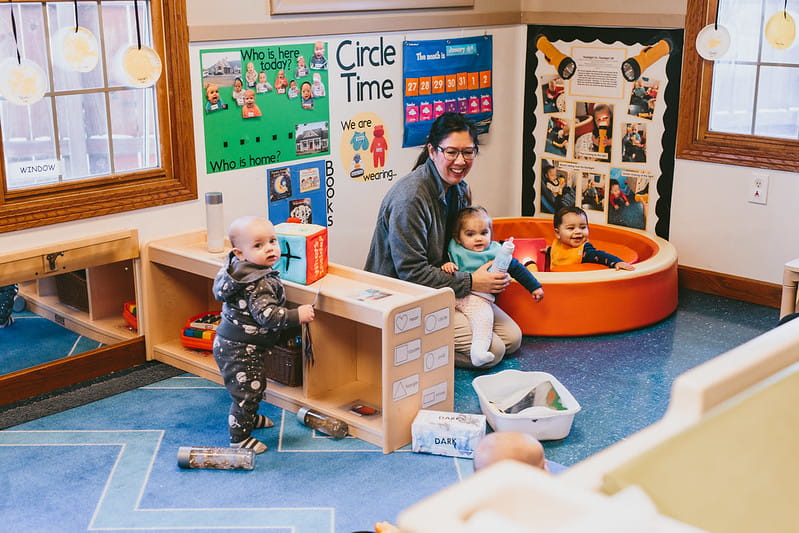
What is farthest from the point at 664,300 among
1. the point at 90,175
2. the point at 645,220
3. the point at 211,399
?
the point at 90,175

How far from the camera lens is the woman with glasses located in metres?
4.11

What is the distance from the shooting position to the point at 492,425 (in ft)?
12.0

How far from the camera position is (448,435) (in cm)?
347

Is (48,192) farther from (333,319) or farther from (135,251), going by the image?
(333,319)

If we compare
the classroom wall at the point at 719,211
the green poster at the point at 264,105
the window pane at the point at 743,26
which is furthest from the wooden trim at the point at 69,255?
the window pane at the point at 743,26

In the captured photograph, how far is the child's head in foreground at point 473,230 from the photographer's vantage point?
173 inches

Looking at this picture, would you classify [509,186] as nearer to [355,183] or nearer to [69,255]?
[355,183]

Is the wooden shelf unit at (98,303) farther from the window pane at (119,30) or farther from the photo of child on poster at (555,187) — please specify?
the photo of child on poster at (555,187)

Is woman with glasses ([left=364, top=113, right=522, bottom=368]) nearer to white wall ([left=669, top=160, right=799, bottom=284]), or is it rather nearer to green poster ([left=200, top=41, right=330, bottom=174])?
green poster ([left=200, top=41, right=330, bottom=174])

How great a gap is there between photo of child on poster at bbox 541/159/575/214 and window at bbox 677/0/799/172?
782mm

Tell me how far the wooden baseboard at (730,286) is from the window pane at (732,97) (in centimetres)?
83

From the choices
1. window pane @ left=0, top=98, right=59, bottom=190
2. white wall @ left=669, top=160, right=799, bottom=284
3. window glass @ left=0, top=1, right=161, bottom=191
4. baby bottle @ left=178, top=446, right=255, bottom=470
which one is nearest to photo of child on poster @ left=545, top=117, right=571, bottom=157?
white wall @ left=669, top=160, right=799, bottom=284

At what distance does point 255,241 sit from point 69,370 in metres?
1.24

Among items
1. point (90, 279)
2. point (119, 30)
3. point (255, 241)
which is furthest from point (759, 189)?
point (90, 279)
